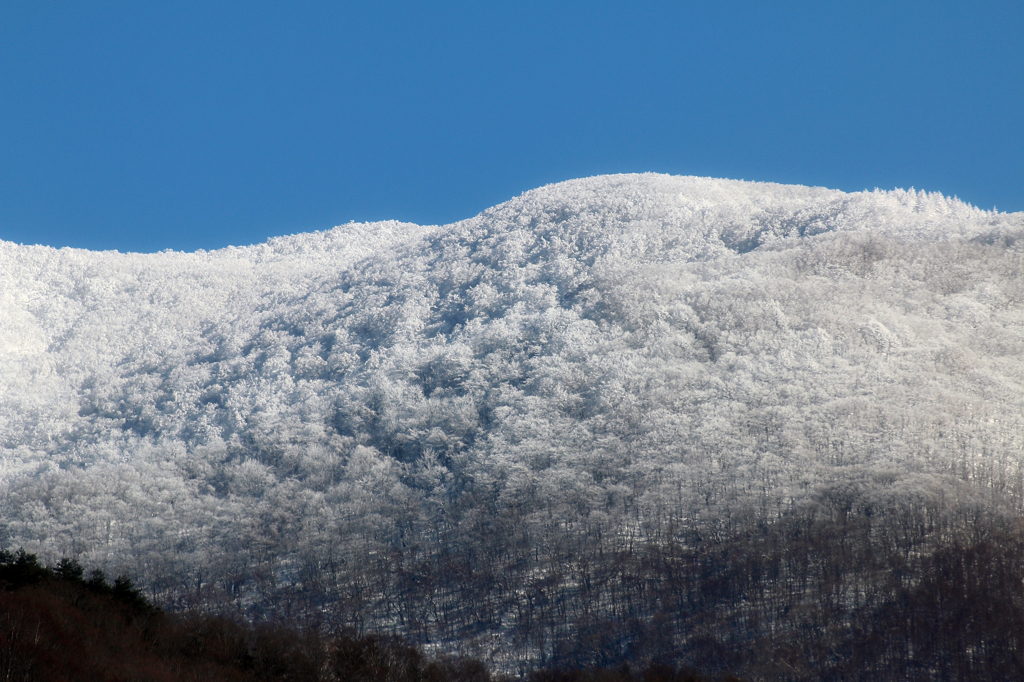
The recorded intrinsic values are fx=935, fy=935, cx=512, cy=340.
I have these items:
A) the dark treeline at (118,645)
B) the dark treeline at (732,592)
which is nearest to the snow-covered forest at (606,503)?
the dark treeline at (732,592)

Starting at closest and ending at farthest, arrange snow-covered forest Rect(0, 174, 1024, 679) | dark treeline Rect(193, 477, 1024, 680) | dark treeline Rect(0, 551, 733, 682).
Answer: dark treeline Rect(0, 551, 733, 682) → dark treeline Rect(193, 477, 1024, 680) → snow-covered forest Rect(0, 174, 1024, 679)

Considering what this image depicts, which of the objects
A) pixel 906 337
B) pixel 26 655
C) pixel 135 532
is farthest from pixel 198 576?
pixel 906 337

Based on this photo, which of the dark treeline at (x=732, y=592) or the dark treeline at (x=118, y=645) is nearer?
the dark treeline at (x=118, y=645)

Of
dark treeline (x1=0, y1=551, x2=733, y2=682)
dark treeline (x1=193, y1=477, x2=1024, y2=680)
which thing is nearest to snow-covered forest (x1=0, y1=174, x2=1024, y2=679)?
dark treeline (x1=193, y1=477, x2=1024, y2=680)

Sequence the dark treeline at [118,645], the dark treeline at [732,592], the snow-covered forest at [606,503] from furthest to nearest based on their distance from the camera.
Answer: the snow-covered forest at [606,503], the dark treeline at [732,592], the dark treeline at [118,645]

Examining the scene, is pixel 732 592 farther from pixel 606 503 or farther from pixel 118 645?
pixel 118 645

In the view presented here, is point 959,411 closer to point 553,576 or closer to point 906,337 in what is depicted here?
point 906,337

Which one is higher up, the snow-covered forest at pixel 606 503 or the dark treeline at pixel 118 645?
the snow-covered forest at pixel 606 503

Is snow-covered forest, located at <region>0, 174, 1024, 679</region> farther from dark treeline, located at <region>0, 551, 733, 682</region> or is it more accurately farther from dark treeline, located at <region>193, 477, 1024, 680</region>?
dark treeline, located at <region>0, 551, 733, 682</region>

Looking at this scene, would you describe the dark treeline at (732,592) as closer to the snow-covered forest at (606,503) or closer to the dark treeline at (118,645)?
the snow-covered forest at (606,503)
